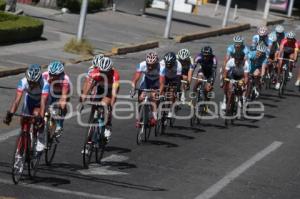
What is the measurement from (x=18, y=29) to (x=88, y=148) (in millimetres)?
17028

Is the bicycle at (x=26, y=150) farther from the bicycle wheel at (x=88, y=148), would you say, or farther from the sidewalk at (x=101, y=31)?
the sidewalk at (x=101, y=31)

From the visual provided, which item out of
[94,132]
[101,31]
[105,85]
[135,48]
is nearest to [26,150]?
[94,132]

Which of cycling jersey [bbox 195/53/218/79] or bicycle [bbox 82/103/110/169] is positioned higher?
cycling jersey [bbox 195/53/218/79]

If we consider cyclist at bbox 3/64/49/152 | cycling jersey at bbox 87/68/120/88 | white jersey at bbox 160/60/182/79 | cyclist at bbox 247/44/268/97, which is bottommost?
cyclist at bbox 3/64/49/152

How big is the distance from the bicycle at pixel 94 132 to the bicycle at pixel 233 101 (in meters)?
7.14

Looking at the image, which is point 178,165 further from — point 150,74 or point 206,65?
point 206,65

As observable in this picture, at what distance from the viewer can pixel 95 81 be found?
1808cm

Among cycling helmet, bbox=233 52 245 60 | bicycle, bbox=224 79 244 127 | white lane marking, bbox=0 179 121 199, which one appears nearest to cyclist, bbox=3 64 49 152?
white lane marking, bbox=0 179 121 199

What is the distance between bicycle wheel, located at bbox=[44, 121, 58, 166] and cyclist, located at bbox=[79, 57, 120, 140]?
989 millimetres

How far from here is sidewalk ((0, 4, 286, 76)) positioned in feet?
105

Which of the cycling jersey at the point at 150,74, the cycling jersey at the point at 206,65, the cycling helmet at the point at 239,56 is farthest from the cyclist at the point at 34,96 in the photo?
the cycling helmet at the point at 239,56

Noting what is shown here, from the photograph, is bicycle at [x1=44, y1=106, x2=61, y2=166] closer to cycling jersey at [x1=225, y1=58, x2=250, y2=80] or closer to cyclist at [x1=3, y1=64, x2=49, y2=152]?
cyclist at [x1=3, y1=64, x2=49, y2=152]

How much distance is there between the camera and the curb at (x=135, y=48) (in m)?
35.9

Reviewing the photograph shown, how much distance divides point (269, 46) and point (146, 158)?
13178 mm
